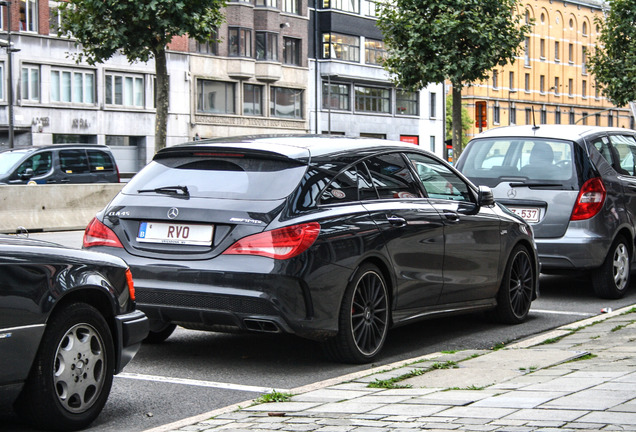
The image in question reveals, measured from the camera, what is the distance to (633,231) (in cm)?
1219

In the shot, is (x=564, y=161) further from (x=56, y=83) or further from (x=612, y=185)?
(x=56, y=83)

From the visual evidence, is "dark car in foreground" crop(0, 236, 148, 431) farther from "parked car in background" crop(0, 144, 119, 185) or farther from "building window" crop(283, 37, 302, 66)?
"building window" crop(283, 37, 302, 66)

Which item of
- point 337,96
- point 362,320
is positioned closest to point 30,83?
point 337,96

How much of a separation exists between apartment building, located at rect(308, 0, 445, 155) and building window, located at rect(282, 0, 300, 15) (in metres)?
1.98

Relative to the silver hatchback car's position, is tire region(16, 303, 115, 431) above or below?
below

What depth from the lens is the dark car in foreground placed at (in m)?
5.06

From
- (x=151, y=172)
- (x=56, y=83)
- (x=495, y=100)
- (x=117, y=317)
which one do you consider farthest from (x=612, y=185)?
(x=495, y=100)

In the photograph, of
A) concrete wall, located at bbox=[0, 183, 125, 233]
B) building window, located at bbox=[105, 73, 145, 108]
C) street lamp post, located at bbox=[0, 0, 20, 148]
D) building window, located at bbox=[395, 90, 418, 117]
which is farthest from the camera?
building window, located at bbox=[395, 90, 418, 117]

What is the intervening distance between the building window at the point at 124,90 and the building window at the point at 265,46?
9.36m

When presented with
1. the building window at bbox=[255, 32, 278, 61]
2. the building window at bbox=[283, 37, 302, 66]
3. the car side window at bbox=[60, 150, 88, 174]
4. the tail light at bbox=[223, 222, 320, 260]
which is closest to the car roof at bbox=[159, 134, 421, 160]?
the tail light at bbox=[223, 222, 320, 260]

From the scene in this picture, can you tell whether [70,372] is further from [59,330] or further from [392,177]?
[392,177]

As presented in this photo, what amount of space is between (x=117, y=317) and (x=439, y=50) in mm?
30948

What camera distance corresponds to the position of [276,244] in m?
6.96

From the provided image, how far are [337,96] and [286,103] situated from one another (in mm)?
5433
